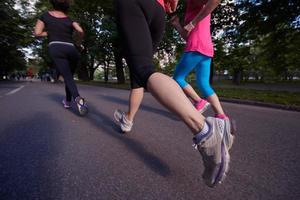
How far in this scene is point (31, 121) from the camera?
12.4 feet

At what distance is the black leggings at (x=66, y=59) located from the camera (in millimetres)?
4344

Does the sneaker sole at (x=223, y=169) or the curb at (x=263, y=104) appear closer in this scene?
the sneaker sole at (x=223, y=169)

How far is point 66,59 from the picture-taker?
4.50 metres

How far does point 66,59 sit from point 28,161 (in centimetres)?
284

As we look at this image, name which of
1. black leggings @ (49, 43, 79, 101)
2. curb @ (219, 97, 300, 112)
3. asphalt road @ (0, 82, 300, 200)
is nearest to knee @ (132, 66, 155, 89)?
asphalt road @ (0, 82, 300, 200)

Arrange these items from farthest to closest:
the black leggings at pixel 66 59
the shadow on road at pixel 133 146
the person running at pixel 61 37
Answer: the black leggings at pixel 66 59
the person running at pixel 61 37
the shadow on road at pixel 133 146

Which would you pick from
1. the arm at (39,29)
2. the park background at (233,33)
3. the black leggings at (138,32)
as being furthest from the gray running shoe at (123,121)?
the park background at (233,33)

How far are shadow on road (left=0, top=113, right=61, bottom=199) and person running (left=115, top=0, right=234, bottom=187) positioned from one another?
2.81 ft

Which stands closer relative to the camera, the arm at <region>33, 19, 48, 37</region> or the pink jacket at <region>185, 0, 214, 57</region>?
the pink jacket at <region>185, 0, 214, 57</region>

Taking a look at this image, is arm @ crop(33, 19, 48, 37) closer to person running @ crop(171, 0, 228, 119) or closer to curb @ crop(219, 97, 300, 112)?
person running @ crop(171, 0, 228, 119)

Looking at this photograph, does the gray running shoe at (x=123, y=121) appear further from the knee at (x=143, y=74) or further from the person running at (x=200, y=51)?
the knee at (x=143, y=74)

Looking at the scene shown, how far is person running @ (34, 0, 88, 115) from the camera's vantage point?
4.23 metres

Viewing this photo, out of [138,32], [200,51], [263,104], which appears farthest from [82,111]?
[263,104]

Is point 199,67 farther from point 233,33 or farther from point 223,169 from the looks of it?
point 233,33
